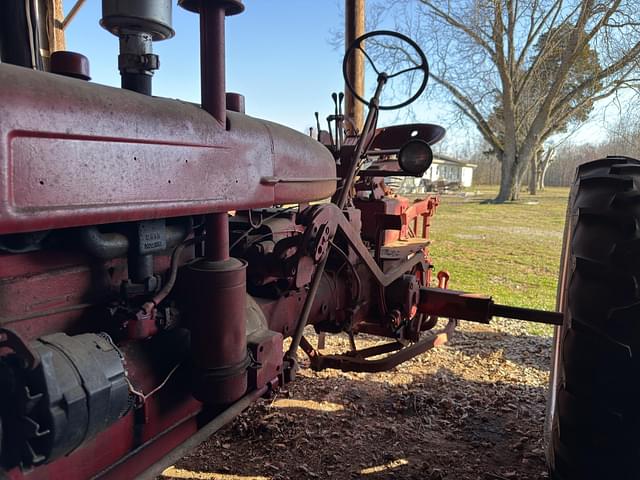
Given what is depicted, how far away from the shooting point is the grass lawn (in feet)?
18.8

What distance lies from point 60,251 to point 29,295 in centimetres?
11

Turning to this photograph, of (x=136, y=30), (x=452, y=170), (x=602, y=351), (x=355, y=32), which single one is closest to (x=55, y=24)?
(x=355, y=32)

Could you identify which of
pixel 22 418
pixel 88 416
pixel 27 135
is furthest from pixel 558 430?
pixel 27 135

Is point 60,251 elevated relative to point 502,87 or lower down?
lower down

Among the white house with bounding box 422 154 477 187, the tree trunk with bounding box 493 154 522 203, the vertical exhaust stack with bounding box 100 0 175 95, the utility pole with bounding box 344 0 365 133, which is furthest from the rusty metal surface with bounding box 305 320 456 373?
the white house with bounding box 422 154 477 187

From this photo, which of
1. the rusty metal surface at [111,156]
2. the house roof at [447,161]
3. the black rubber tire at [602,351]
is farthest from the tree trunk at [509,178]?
the house roof at [447,161]

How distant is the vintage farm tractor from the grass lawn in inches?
104

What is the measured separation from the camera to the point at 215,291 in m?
1.18

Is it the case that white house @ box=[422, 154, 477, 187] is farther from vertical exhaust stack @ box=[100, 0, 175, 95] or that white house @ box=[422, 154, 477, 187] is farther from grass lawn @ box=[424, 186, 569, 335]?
vertical exhaust stack @ box=[100, 0, 175, 95]

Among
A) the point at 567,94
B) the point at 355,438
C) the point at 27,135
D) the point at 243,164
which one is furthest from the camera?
the point at 567,94

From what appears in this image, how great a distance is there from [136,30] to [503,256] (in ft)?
25.6

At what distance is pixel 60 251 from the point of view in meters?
1.07

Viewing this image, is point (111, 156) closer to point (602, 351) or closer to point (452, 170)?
point (602, 351)

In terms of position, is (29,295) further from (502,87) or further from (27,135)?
(502,87)
